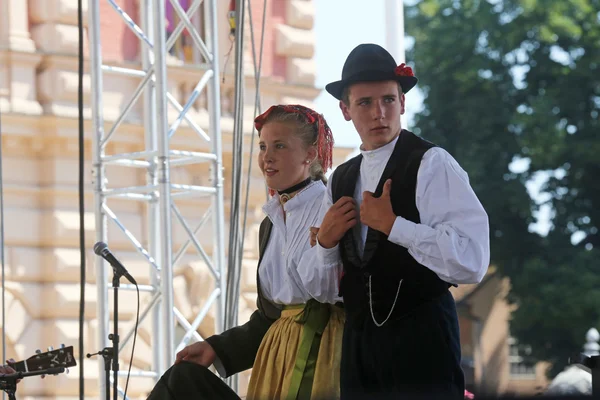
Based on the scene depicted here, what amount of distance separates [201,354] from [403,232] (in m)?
0.85

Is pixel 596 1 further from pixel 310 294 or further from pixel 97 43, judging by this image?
pixel 310 294

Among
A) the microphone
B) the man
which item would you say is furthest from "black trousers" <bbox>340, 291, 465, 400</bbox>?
the microphone

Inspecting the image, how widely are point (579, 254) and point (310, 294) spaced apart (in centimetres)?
1857


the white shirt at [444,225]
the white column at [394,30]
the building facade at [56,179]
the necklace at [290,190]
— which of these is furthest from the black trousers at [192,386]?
the building facade at [56,179]

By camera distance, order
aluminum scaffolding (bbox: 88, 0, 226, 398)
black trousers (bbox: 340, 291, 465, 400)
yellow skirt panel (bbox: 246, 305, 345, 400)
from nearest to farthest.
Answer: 1. black trousers (bbox: 340, 291, 465, 400)
2. yellow skirt panel (bbox: 246, 305, 345, 400)
3. aluminum scaffolding (bbox: 88, 0, 226, 398)

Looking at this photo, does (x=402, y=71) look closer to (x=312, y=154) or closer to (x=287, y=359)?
(x=312, y=154)

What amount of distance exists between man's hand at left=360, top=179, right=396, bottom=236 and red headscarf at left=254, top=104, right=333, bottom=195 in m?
0.62

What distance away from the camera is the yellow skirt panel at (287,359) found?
329cm

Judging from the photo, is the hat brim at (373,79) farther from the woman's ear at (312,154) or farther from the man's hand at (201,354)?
the man's hand at (201,354)

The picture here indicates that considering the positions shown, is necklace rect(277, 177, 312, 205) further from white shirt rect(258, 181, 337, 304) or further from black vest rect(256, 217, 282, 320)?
black vest rect(256, 217, 282, 320)

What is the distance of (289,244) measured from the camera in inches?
137

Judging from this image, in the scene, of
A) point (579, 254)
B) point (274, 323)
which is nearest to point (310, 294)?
point (274, 323)

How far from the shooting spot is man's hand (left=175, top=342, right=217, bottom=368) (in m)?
3.36

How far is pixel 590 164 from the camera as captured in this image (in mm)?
21766
